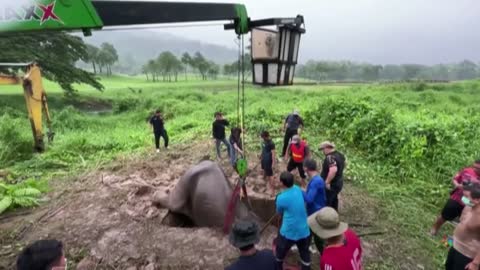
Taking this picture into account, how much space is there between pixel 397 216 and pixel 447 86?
26.2 m

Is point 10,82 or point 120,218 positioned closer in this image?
point 120,218

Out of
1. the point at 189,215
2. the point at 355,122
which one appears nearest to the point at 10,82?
the point at 189,215

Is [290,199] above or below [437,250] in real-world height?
above

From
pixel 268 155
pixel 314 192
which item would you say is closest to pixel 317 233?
pixel 314 192

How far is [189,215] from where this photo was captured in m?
6.32

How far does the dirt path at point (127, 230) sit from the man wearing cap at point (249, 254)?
6.77 ft

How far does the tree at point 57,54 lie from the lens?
20147 millimetres

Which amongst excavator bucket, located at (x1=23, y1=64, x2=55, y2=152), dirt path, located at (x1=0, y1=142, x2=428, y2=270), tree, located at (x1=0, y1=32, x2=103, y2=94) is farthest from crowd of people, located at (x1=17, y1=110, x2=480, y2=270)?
tree, located at (x1=0, y1=32, x2=103, y2=94)

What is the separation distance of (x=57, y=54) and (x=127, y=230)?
2183cm

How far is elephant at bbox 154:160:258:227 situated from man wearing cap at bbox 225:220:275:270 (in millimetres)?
2849

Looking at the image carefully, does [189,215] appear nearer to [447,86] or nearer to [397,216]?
[397,216]

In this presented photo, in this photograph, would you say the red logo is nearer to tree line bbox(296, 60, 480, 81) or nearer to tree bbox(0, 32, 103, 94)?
tree bbox(0, 32, 103, 94)

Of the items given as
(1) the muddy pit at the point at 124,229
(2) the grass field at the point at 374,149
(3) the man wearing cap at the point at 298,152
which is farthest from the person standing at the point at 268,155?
(2) the grass field at the point at 374,149

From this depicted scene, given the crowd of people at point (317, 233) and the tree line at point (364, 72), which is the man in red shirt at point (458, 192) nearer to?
the crowd of people at point (317, 233)
